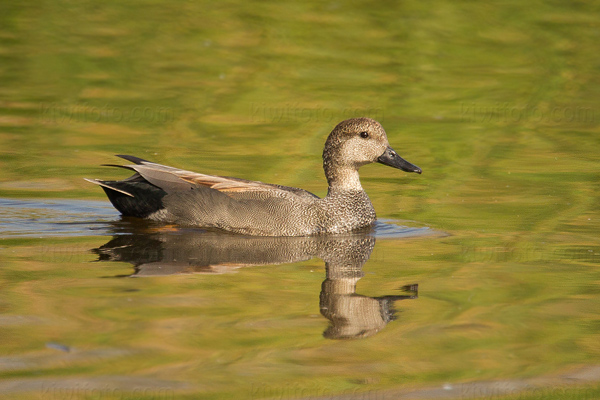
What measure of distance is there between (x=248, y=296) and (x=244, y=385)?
1577 mm

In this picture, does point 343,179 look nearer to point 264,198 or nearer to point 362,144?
point 362,144

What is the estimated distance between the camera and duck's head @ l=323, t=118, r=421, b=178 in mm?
9703

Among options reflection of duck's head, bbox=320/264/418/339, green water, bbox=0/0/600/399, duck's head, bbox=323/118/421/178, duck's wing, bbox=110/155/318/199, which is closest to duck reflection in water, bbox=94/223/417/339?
reflection of duck's head, bbox=320/264/418/339

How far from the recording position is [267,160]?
1193cm

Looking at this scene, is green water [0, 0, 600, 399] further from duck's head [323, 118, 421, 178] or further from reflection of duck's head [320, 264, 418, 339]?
duck's head [323, 118, 421, 178]

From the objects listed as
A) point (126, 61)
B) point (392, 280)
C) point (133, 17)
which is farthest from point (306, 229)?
point (133, 17)

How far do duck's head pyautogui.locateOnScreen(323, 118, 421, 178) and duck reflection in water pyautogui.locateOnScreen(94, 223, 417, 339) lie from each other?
81 centimetres

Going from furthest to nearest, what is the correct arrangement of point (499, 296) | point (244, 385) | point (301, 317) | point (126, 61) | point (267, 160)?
point (126, 61) → point (267, 160) → point (499, 296) → point (301, 317) → point (244, 385)

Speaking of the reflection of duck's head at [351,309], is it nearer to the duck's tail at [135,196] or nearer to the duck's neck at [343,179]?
the duck's neck at [343,179]

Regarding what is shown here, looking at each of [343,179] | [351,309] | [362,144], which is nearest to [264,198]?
[343,179]

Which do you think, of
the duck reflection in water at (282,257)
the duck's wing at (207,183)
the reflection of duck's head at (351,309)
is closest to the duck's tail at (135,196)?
the duck's wing at (207,183)

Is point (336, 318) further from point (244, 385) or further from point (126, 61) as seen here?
point (126, 61)

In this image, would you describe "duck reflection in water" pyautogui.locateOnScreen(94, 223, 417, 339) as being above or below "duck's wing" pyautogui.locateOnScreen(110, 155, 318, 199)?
below

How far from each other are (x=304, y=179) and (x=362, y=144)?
1695mm
